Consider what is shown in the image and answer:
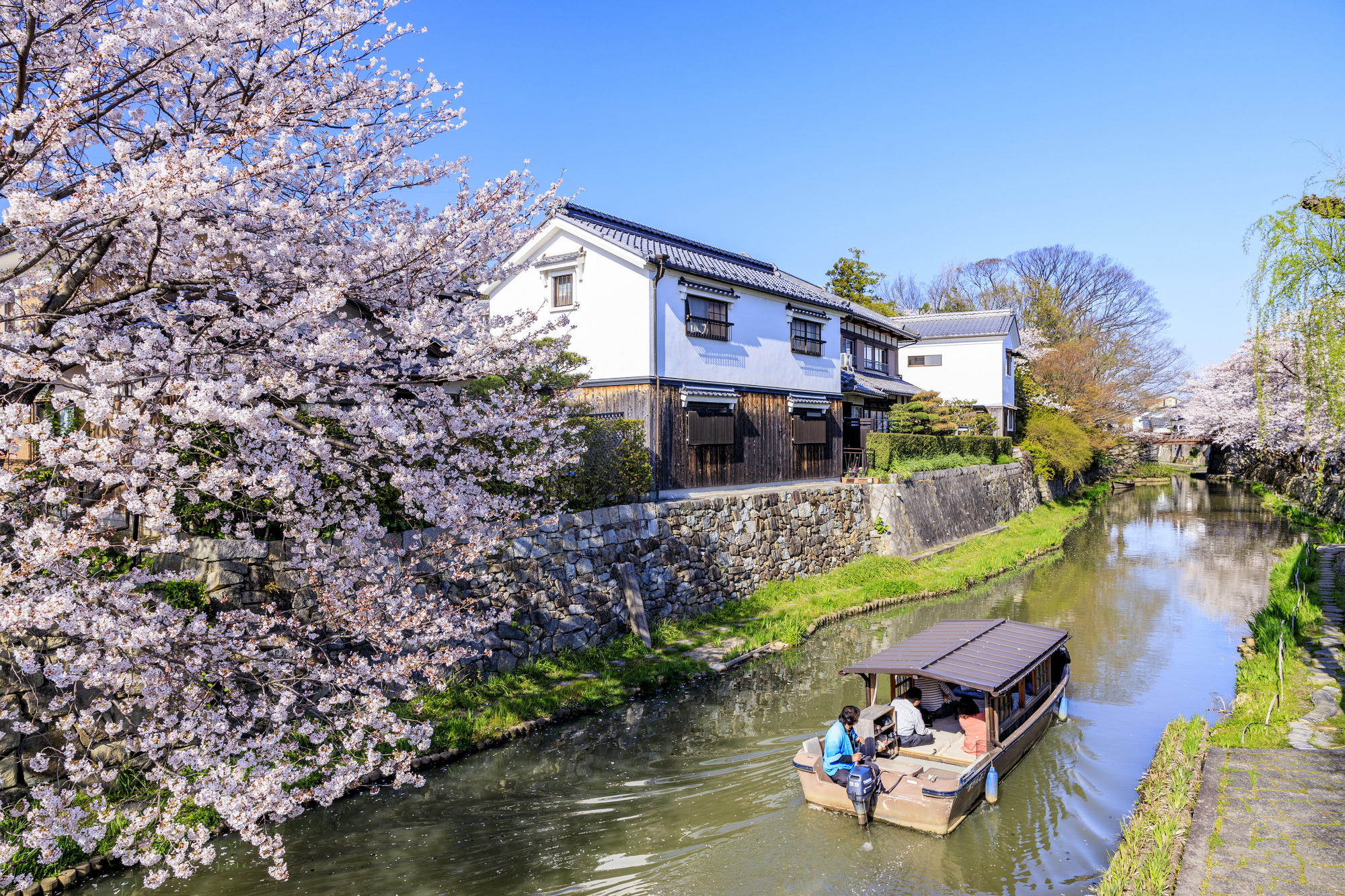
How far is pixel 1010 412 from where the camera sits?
43250 mm

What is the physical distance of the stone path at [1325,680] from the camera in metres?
9.54

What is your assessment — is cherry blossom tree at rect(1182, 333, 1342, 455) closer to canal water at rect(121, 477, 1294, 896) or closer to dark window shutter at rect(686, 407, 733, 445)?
canal water at rect(121, 477, 1294, 896)

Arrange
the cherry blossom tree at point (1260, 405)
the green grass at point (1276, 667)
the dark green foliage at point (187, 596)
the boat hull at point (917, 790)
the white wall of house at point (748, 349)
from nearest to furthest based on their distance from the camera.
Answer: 1. the dark green foliage at point (187, 596)
2. the boat hull at point (917, 790)
3. the green grass at point (1276, 667)
4. the cherry blossom tree at point (1260, 405)
5. the white wall of house at point (748, 349)

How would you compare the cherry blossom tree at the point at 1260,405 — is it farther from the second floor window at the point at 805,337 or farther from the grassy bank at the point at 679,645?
the second floor window at the point at 805,337

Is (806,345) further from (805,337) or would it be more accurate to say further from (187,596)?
(187,596)

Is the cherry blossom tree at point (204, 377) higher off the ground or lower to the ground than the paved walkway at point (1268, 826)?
higher

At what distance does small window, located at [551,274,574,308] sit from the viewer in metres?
20.3

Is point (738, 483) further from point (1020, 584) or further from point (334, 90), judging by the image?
point (334, 90)

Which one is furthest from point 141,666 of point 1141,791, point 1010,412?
point 1010,412

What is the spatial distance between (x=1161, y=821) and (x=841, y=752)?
11.0 ft

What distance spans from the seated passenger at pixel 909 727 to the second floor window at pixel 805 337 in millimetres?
14956

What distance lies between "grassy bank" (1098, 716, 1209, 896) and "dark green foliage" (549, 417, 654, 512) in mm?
9610

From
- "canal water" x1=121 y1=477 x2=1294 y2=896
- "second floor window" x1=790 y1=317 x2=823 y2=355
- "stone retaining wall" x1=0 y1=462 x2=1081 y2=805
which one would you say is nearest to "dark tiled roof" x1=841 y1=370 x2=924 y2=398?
"second floor window" x1=790 y1=317 x2=823 y2=355

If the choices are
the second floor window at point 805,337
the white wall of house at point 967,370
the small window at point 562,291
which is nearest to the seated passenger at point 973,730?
the small window at point 562,291
